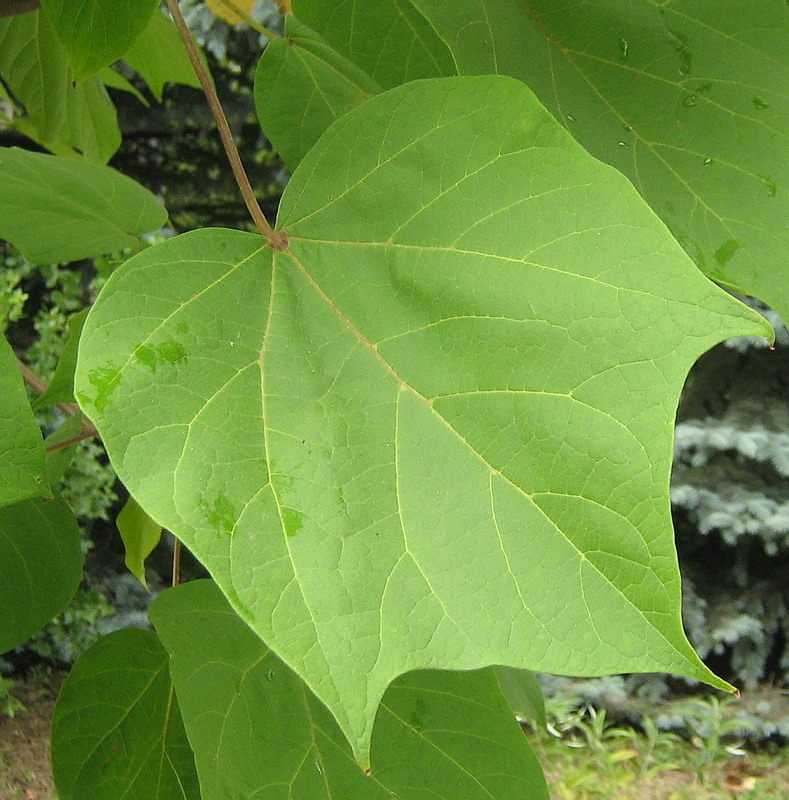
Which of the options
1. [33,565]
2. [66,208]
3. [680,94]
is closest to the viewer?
[680,94]

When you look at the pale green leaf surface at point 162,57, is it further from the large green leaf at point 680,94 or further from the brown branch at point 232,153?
the large green leaf at point 680,94

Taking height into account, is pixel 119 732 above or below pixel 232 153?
below

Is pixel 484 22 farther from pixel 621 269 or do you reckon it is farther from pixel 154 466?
pixel 154 466

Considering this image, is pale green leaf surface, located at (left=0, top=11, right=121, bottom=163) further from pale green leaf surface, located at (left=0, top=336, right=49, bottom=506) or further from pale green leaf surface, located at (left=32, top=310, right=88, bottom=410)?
pale green leaf surface, located at (left=0, top=336, right=49, bottom=506)

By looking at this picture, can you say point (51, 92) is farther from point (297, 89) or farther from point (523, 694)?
A: point (523, 694)

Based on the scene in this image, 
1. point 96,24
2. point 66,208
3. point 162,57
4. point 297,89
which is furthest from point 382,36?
point 162,57

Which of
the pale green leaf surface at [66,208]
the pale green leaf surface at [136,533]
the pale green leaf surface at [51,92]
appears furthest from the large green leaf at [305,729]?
the pale green leaf surface at [51,92]
